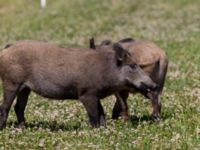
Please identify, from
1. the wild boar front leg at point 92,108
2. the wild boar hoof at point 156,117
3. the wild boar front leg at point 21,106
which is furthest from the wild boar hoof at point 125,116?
the wild boar front leg at point 21,106

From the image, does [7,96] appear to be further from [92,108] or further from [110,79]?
[110,79]

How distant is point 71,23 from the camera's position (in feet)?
101

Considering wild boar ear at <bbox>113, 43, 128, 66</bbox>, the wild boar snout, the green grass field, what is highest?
wild boar ear at <bbox>113, 43, 128, 66</bbox>

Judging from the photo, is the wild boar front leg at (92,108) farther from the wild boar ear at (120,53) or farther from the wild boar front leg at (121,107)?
the wild boar front leg at (121,107)

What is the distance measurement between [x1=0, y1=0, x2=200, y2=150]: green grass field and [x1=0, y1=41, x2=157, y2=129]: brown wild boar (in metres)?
0.52

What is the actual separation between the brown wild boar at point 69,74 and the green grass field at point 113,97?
1.71ft

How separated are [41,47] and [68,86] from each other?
82 centimetres

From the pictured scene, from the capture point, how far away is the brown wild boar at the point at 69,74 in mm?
11367

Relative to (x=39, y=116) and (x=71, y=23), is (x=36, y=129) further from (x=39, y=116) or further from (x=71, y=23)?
(x=71, y=23)

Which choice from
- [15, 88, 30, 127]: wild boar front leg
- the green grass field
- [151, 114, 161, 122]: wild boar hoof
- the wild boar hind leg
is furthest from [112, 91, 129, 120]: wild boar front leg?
the wild boar hind leg

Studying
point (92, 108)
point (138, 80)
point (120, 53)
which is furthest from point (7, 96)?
point (138, 80)

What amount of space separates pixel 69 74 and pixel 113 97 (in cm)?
391

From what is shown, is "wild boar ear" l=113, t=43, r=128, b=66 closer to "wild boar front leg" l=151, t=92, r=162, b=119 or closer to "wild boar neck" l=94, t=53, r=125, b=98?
"wild boar neck" l=94, t=53, r=125, b=98

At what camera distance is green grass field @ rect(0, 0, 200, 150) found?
32.4 ft
